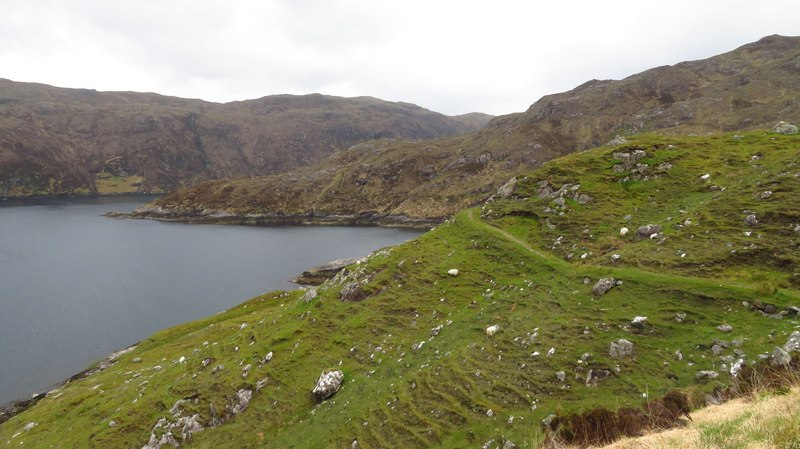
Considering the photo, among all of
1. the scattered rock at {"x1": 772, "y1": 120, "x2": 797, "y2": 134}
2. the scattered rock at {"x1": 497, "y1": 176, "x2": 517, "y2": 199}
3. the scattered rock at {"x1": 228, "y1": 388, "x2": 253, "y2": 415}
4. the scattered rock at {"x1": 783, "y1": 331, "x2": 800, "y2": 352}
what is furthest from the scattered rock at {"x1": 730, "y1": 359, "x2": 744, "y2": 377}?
the scattered rock at {"x1": 772, "y1": 120, "x2": 797, "y2": 134}

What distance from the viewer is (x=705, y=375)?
66.0ft

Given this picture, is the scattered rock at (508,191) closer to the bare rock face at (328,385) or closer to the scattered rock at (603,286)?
the scattered rock at (603,286)

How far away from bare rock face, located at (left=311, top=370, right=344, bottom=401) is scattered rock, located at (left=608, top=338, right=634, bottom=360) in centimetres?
1838

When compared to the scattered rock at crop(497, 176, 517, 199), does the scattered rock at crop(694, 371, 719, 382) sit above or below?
below

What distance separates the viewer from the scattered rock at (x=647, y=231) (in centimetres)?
3553

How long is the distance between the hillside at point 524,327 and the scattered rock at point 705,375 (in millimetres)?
74

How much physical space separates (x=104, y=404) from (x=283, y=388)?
22.3m

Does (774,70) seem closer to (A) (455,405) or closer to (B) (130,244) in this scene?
(A) (455,405)

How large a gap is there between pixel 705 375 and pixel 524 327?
1029 cm

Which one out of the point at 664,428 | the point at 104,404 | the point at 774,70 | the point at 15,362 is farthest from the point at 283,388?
the point at 774,70

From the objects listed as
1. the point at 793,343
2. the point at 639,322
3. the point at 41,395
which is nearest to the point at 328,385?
the point at 639,322

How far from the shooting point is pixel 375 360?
3189 cm

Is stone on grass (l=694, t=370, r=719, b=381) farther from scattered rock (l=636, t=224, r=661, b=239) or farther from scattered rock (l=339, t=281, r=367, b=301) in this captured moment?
scattered rock (l=339, t=281, r=367, b=301)

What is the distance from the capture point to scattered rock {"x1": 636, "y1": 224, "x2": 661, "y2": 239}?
→ 35.5m
